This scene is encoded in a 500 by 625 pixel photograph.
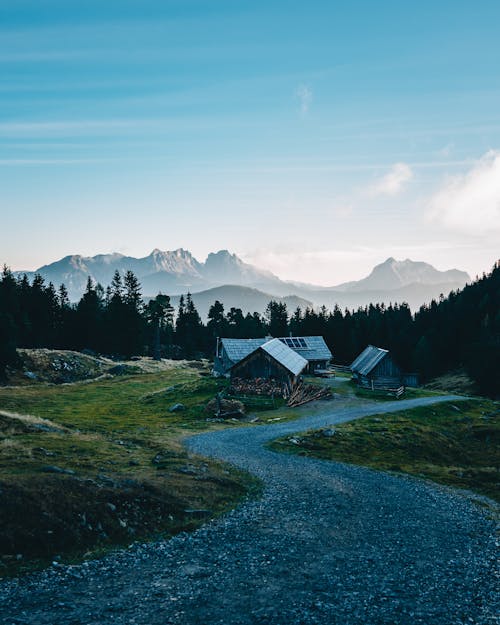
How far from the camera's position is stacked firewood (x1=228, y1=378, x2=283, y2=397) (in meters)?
54.2

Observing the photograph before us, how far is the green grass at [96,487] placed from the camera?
48.0 feet

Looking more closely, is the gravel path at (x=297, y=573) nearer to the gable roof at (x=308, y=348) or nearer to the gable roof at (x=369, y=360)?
the gable roof at (x=369, y=360)

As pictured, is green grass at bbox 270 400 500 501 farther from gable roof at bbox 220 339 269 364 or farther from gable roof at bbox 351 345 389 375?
gable roof at bbox 220 339 269 364

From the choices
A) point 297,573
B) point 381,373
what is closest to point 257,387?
point 381,373

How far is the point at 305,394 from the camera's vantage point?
53719mm

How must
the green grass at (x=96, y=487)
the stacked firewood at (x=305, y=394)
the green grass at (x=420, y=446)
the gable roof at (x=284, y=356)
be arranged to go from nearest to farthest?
the green grass at (x=96, y=487) < the green grass at (x=420, y=446) < the stacked firewood at (x=305, y=394) < the gable roof at (x=284, y=356)

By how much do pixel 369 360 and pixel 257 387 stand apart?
2130cm

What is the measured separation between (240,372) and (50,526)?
42.1 m

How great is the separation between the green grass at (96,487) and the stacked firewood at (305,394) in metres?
14.4

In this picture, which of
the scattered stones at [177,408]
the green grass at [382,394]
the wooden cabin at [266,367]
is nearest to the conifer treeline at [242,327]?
the green grass at [382,394]

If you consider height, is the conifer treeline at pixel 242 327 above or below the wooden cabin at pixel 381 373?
above

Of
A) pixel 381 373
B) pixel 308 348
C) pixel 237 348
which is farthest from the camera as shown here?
pixel 308 348

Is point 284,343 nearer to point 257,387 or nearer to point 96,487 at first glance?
point 257,387

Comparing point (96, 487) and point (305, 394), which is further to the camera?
point (305, 394)
